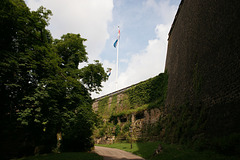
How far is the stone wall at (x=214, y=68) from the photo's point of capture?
7.32m

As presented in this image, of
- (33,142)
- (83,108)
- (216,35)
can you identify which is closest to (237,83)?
(216,35)

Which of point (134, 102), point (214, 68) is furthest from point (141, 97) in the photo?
point (214, 68)

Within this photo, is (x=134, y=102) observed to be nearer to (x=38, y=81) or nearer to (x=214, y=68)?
(x=38, y=81)

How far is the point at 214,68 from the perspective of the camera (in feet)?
30.2

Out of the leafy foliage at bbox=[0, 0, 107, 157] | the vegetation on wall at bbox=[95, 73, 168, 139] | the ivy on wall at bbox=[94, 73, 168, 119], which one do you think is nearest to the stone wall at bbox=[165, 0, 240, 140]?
the ivy on wall at bbox=[94, 73, 168, 119]

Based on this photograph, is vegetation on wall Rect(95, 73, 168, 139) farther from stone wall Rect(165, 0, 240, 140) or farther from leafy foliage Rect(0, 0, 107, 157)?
leafy foliage Rect(0, 0, 107, 157)

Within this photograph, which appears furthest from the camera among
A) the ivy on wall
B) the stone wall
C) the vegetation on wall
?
the vegetation on wall

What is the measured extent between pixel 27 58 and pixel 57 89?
3.29 m

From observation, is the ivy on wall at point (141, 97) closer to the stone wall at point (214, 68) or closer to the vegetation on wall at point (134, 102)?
the vegetation on wall at point (134, 102)

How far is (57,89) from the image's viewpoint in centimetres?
1259

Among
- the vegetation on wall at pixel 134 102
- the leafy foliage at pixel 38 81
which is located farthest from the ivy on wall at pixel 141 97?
the leafy foliage at pixel 38 81

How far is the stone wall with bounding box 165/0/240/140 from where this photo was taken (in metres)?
7.32

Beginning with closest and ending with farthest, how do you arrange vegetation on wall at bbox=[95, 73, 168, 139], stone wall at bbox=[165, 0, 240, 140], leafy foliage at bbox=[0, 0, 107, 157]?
stone wall at bbox=[165, 0, 240, 140], leafy foliage at bbox=[0, 0, 107, 157], vegetation on wall at bbox=[95, 73, 168, 139]

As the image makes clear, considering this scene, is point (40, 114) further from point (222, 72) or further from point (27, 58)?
point (222, 72)
